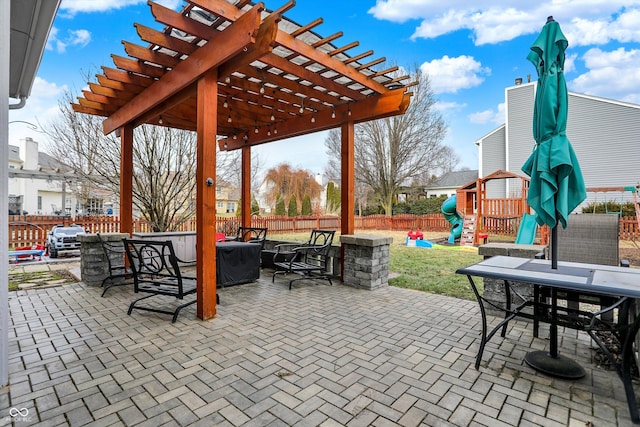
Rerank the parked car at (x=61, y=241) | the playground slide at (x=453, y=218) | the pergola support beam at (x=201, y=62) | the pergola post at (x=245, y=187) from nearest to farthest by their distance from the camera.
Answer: the pergola support beam at (x=201, y=62) < the pergola post at (x=245, y=187) < the parked car at (x=61, y=241) < the playground slide at (x=453, y=218)

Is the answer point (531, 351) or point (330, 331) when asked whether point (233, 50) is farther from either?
point (531, 351)

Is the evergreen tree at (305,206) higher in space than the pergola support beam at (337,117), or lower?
lower

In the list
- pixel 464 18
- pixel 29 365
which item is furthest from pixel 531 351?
pixel 464 18

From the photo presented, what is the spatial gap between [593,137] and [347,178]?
48.2 feet

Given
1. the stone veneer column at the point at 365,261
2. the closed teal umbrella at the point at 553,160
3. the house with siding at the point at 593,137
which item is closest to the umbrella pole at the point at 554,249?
the closed teal umbrella at the point at 553,160

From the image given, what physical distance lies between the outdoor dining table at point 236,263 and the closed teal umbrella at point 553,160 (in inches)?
151

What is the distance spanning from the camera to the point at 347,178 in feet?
17.2

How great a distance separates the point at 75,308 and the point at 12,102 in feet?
11.9

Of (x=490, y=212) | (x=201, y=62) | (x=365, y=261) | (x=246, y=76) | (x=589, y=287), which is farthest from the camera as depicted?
(x=490, y=212)

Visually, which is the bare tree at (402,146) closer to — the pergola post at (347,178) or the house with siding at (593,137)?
the house with siding at (593,137)

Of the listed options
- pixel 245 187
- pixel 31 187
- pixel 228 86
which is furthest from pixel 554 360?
pixel 31 187

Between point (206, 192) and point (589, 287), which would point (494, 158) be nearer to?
point (589, 287)

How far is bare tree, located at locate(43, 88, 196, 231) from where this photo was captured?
26.9 ft

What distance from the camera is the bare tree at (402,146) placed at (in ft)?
60.2
